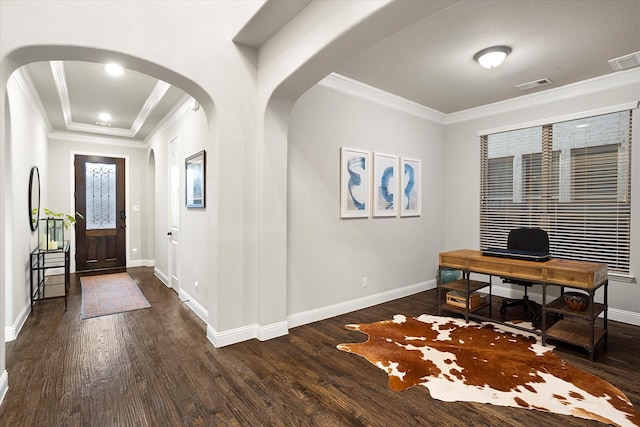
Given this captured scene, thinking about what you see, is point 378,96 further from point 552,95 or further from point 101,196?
point 101,196

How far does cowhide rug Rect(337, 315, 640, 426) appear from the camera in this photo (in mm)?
2170

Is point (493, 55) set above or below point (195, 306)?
above

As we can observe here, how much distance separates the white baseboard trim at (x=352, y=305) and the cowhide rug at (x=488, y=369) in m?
0.41

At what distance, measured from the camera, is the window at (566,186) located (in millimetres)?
3809

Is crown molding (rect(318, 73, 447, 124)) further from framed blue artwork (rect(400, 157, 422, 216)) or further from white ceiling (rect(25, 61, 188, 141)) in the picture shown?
white ceiling (rect(25, 61, 188, 141))

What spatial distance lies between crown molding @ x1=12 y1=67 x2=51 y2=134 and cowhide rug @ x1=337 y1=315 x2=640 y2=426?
435 centimetres

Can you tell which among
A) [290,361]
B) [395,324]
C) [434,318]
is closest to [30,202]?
[290,361]

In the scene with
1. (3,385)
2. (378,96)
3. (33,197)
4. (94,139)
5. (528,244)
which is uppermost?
(378,96)

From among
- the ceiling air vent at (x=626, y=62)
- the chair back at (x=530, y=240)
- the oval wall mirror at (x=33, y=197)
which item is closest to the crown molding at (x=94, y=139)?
the oval wall mirror at (x=33, y=197)

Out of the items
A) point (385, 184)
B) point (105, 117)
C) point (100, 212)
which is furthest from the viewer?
point (100, 212)

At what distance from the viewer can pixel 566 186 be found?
13.8 feet

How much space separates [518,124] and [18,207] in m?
6.22

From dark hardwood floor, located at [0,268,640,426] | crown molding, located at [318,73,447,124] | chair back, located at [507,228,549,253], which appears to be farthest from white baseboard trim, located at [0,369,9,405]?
chair back, located at [507,228,549,253]

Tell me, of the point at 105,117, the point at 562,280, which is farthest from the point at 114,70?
the point at 562,280
